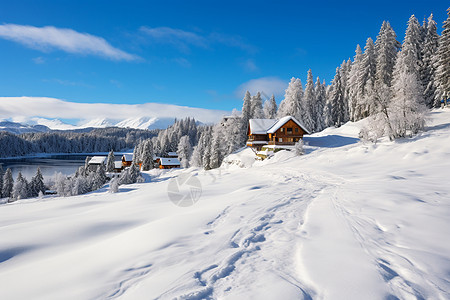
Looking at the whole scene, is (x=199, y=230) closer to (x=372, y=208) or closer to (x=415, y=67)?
(x=372, y=208)

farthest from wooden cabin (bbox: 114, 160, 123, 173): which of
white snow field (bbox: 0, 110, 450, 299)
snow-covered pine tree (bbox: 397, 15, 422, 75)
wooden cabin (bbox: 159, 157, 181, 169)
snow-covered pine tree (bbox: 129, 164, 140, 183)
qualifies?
snow-covered pine tree (bbox: 397, 15, 422, 75)

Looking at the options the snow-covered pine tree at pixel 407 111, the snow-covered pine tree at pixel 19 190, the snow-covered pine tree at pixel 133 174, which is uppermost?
the snow-covered pine tree at pixel 407 111

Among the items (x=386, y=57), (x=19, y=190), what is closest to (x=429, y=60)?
(x=386, y=57)

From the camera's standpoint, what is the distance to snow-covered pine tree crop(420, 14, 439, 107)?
117ft

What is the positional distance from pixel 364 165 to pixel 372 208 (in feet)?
47.8

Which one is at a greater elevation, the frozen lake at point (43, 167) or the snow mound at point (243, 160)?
the snow mound at point (243, 160)

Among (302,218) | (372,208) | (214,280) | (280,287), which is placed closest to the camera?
(280,287)

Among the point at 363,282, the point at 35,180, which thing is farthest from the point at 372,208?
the point at 35,180

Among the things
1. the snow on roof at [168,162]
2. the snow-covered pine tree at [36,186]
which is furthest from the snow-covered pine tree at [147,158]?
the snow-covered pine tree at [36,186]

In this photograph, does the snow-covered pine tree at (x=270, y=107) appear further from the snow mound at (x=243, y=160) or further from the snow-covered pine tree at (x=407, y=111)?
the snow-covered pine tree at (x=407, y=111)

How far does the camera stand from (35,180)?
5166 cm

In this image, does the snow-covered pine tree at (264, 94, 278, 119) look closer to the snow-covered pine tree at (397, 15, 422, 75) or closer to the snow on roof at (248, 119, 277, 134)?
the snow on roof at (248, 119, 277, 134)

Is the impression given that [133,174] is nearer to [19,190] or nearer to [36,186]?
[36,186]

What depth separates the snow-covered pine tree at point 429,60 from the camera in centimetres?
3553
